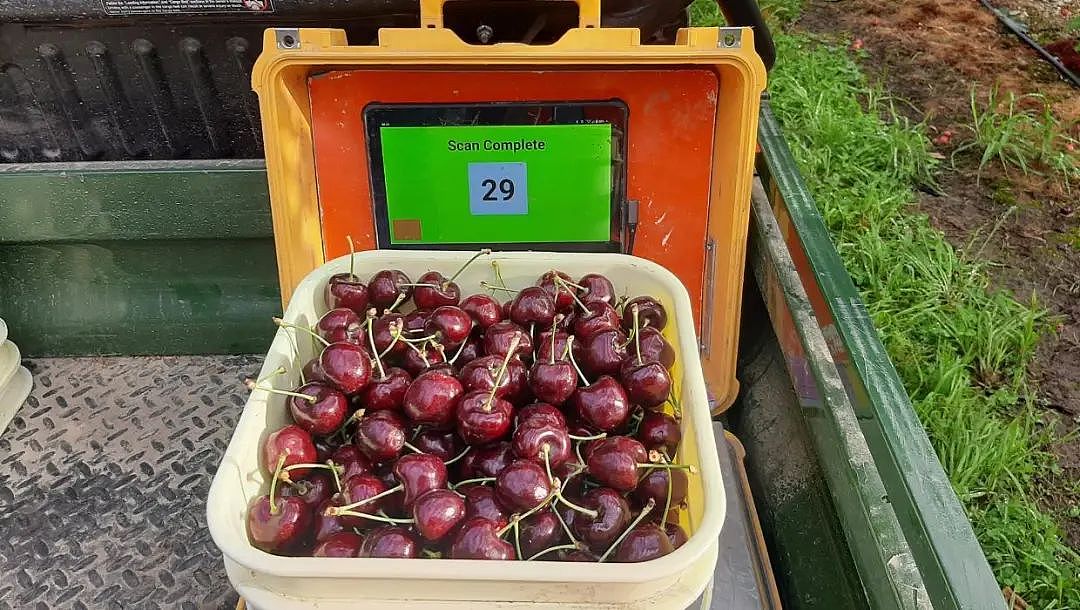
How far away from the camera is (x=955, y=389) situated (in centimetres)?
236

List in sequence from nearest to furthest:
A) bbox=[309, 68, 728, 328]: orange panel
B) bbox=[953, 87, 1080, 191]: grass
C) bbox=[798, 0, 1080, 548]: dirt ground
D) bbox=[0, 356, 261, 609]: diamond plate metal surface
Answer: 1. bbox=[309, 68, 728, 328]: orange panel
2. bbox=[0, 356, 261, 609]: diamond plate metal surface
3. bbox=[798, 0, 1080, 548]: dirt ground
4. bbox=[953, 87, 1080, 191]: grass

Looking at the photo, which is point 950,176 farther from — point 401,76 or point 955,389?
point 401,76

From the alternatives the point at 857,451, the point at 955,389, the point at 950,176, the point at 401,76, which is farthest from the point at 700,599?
the point at 950,176

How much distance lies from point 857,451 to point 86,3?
187 centimetres

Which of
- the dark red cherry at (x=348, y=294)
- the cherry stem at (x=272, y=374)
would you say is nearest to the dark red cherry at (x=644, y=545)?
the cherry stem at (x=272, y=374)

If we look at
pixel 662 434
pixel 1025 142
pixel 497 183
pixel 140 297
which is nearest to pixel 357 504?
pixel 662 434

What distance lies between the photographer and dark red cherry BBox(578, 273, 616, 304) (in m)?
1.55

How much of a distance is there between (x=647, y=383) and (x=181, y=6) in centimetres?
138

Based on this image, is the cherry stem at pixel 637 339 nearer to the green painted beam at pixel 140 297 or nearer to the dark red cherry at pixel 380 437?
the dark red cherry at pixel 380 437

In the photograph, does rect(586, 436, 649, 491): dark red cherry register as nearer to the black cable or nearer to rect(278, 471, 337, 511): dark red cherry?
rect(278, 471, 337, 511): dark red cherry

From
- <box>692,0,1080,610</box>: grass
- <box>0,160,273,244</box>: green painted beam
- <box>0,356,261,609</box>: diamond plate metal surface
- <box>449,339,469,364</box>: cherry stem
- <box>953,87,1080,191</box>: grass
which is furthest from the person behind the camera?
<box>953,87,1080,191</box>: grass

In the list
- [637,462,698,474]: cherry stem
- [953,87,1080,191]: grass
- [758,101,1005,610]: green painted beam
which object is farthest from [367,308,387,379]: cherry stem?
[953,87,1080,191]: grass

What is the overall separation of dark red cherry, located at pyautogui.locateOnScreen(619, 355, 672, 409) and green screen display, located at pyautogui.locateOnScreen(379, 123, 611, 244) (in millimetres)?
650

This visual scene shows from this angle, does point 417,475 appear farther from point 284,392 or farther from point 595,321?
point 595,321
